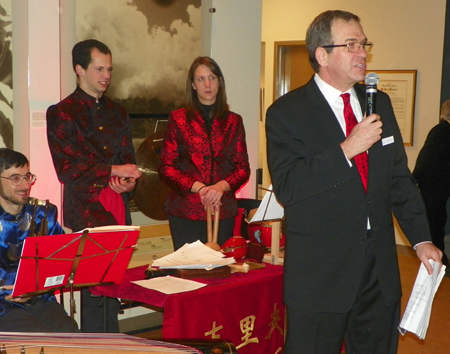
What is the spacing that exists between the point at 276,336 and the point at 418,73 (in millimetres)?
4531

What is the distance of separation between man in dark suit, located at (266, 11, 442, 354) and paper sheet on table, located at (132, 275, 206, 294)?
2.11ft

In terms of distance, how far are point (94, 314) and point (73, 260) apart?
870 mm

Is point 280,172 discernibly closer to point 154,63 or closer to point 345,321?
point 345,321

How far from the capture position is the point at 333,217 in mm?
2180

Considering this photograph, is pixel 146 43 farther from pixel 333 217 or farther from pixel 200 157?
pixel 333 217

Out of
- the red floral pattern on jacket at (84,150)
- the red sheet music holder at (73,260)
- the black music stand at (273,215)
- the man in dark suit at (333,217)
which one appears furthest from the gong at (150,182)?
the man in dark suit at (333,217)

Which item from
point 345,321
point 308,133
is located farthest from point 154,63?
point 345,321

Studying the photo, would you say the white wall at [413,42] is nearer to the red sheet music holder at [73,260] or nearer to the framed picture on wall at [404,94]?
the framed picture on wall at [404,94]

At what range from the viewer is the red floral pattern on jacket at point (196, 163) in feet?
11.7

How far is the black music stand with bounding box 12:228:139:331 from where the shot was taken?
8.25 ft

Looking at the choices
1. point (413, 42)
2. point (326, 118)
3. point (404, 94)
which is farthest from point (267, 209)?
point (413, 42)

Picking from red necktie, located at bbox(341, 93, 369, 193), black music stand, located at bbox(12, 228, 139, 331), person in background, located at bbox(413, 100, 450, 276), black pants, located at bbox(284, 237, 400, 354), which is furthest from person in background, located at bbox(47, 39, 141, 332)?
person in background, located at bbox(413, 100, 450, 276)

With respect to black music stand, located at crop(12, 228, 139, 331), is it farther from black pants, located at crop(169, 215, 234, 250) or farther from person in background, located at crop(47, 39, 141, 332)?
black pants, located at crop(169, 215, 234, 250)

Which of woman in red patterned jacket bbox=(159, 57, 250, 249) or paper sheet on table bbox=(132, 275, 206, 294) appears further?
woman in red patterned jacket bbox=(159, 57, 250, 249)
